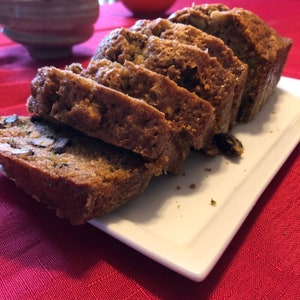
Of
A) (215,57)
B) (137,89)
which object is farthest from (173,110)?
(215,57)

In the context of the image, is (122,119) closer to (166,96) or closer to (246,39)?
(166,96)

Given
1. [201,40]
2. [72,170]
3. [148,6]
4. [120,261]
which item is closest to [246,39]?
→ [201,40]

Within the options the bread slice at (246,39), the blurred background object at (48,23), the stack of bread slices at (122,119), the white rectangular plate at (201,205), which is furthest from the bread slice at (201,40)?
the blurred background object at (48,23)

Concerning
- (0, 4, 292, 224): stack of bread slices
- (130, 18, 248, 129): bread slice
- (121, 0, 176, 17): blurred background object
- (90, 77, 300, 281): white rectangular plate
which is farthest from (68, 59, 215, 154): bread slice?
(121, 0, 176, 17): blurred background object

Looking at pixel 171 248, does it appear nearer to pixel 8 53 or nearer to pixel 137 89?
pixel 137 89

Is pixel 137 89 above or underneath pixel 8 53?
above

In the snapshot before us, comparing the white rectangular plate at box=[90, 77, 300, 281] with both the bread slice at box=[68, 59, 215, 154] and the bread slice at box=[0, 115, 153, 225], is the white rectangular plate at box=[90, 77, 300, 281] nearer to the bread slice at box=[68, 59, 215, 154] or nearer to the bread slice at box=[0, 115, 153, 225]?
the bread slice at box=[0, 115, 153, 225]

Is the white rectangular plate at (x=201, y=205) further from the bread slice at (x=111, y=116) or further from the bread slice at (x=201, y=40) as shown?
the bread slice at (x=201, y=40)
